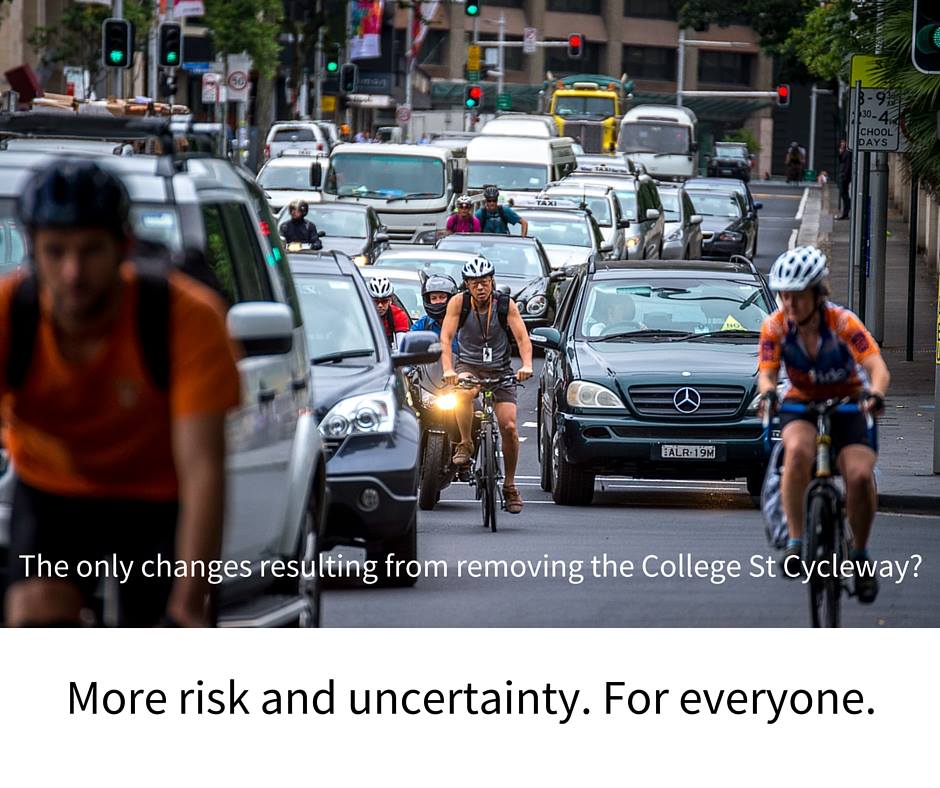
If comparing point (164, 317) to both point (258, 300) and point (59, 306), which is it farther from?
point (258, 300)

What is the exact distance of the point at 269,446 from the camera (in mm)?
7266

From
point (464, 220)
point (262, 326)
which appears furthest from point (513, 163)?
point (262, 326)

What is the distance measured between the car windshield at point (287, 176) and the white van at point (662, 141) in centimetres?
2904

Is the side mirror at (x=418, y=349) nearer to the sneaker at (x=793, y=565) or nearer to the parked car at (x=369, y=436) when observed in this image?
the parked car at (x=369, y=436)

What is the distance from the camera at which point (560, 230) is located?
34812 millimetres

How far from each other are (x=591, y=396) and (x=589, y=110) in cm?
6273

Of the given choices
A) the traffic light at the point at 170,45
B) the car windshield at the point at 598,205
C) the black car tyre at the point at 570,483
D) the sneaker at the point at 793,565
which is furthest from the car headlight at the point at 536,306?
the sneaker at the point at 793,565

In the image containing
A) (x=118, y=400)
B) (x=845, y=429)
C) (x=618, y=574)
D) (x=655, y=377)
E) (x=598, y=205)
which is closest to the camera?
(x=118, y=400)

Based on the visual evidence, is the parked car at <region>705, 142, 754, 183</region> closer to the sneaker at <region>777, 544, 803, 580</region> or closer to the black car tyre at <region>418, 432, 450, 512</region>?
the black car tyre at <region>418, 432, 450, 512</region>

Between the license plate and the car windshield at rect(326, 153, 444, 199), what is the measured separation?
942 inches

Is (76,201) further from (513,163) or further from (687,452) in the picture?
(513,163)

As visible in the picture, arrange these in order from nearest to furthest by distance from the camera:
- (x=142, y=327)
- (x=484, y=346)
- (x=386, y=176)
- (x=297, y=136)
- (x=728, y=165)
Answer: (x=142, y=327) → (x=484, y=346) → (x=386, y=176) → (x=297, y=136) → (x=728, y=165)

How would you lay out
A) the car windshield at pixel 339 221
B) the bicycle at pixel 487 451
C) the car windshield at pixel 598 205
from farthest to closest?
the car windshield at pixel 598 205 → the car windshield at pixel 339 221 → the bicycle at pixel 487 451

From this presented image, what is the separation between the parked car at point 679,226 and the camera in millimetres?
41438
